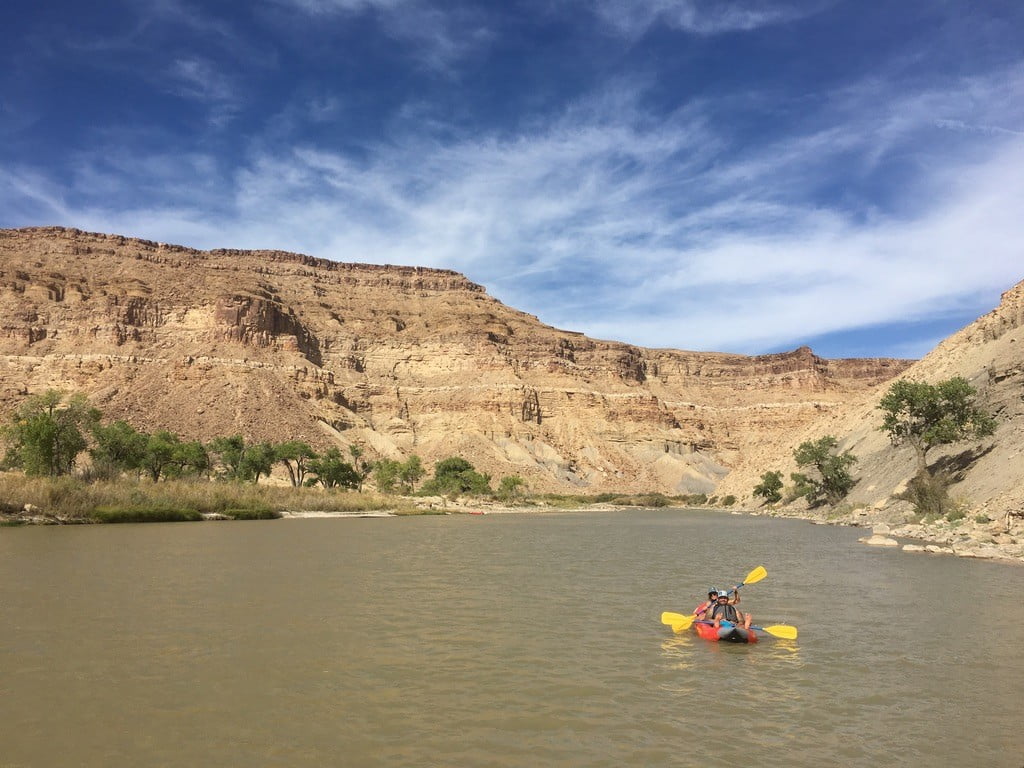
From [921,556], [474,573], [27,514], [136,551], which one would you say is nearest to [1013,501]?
[921,556]

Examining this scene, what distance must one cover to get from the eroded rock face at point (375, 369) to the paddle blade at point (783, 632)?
7951 cm

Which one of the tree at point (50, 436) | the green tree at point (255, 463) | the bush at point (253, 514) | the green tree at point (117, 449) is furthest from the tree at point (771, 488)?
the tree at point (50, 436)

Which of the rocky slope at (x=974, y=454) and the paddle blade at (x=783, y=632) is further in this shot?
the rocky slope at (x=974, y=454)

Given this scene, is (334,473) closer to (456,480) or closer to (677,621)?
(456,480)

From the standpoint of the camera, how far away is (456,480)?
90.8m

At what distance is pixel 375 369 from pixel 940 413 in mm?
115775

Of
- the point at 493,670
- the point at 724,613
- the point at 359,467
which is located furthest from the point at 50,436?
the point at 359,467

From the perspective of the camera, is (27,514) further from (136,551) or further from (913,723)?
(913,723)

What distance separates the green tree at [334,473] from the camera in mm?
75125

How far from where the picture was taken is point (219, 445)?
7119cm

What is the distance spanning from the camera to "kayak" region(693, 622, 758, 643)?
11938 millimetres

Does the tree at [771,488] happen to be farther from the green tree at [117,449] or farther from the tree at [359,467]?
the green tree at [117,449]

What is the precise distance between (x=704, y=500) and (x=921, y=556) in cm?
8108

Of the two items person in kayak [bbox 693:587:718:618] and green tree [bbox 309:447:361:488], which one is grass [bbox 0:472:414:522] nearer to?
green tree [bbox 309:447:361:488]
